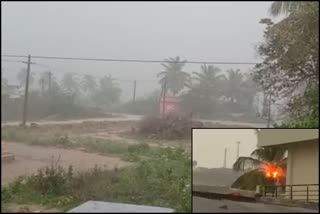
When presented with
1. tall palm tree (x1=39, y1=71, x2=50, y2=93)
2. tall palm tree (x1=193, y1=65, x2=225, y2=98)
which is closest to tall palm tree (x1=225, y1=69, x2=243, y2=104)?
tall palm tree (x1=193, y1=65, x2=225, y2=98)

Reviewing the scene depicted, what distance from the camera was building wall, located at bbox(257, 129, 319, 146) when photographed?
5.68 ft

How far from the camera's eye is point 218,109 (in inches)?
76.5

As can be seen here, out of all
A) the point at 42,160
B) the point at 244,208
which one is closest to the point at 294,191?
the point at 244,208

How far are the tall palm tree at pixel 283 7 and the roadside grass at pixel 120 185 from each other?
739 mm

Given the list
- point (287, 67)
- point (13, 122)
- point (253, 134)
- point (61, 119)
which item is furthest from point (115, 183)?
point (287, 67)

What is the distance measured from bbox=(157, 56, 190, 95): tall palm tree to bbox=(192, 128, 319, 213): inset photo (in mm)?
285

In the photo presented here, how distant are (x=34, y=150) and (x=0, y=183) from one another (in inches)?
7.3

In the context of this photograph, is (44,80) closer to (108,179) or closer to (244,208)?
(108,179)

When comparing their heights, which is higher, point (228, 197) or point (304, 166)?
point (304, 166)

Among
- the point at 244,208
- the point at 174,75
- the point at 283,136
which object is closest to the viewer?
the point at 244,208

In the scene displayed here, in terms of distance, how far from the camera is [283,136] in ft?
5.82

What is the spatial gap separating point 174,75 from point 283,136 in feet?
1.74

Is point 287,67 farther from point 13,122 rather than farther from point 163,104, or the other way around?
point 13,122

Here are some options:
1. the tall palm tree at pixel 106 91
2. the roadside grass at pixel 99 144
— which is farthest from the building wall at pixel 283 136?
the tall palm tree at pixel 106 91
